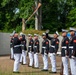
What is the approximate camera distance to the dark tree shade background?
162ft

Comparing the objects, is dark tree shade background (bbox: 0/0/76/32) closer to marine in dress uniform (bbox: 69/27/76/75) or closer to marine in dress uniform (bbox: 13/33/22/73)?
marine in dress uniform (bbox: 13/33/22/73)

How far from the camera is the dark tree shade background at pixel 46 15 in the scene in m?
49.5

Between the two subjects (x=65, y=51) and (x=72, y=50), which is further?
(x=65, y=51)

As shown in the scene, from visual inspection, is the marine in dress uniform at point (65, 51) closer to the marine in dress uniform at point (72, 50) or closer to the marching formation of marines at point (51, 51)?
the marching formation of marines at point (51, 51)

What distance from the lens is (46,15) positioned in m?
53.0

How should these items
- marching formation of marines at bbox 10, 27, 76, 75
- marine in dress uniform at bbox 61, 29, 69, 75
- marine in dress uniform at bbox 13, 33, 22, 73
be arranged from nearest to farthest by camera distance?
marching formation of marines at bbox 10, 27, 76, 75 < marine in dress uniform at bbox 61, 29, 69, 75 < marine in dress uniform at bbox 13, 33, 22, 73

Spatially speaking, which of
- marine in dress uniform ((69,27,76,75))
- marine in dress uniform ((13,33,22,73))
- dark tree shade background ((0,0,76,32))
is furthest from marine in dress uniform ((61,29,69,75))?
dark tree shade background ((0,0,76,32))

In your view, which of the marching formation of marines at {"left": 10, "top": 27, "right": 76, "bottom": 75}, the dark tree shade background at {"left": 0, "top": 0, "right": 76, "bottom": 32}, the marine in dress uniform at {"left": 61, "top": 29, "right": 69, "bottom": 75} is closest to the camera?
the marching formation of marines at {"left": 10, "top": 27, "right": 76, "bottom": 75}

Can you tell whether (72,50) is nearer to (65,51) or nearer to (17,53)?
(65,51)

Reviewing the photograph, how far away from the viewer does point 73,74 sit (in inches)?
573

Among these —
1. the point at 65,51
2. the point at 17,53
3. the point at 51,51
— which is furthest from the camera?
the point at 17,53

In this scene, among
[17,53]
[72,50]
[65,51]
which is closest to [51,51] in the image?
[17,53]

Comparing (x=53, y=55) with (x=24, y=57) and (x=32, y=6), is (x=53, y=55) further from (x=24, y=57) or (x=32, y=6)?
(x=32, y=6)

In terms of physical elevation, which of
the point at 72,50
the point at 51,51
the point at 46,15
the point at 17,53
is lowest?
the point at 17,53
